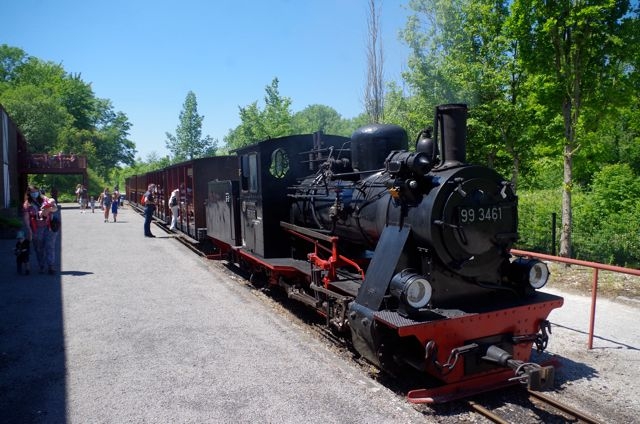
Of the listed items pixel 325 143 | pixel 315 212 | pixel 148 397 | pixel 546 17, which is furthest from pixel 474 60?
pixel 148 397

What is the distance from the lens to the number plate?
15.0 ft

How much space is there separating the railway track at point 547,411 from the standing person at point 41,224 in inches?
357

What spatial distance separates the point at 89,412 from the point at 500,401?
374 centimetres

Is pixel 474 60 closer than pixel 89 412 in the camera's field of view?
No

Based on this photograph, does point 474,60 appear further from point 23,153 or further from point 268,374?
point 23,153

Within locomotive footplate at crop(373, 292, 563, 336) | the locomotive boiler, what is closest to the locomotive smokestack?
the locomotive boiler

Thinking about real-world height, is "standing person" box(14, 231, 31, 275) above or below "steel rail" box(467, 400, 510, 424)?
above

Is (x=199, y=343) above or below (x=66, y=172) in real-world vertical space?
below

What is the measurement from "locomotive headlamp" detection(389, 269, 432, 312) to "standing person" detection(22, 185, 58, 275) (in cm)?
A: 835

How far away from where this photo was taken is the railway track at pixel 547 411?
3.97 m

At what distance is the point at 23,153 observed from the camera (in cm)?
3155

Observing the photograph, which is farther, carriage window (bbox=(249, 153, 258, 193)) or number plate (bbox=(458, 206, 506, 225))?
carriage window (bbox=(249, 153, 258, 193))

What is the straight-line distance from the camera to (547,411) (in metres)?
4.27

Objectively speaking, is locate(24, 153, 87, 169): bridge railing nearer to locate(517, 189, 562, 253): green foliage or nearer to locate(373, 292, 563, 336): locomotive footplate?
locate(517, 189, 562, 253): green foliage
